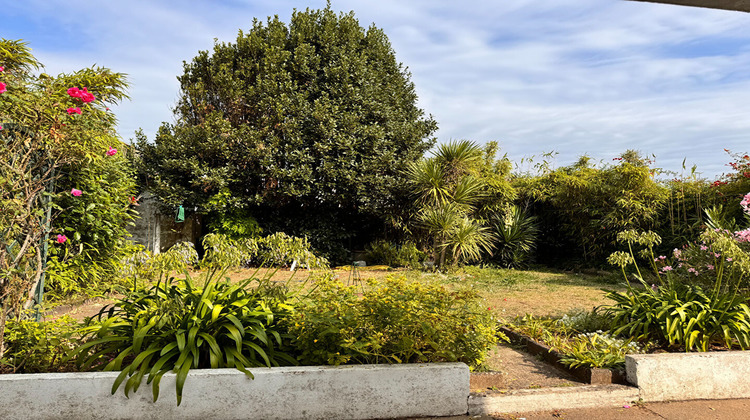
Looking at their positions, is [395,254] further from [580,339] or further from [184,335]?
[184,335]

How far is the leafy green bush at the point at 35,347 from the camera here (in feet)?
9.96

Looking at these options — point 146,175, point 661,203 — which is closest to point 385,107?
point 146,175

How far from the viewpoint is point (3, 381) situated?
2.67 metres

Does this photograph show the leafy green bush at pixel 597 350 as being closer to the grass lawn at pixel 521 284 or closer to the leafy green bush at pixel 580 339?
the leafy green bush at pixel 580 339

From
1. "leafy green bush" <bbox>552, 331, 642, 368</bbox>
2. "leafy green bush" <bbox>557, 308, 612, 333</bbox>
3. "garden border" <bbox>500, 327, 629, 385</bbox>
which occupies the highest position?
"leafy green bush" <bbox>557, 308, 612, 333</bbox>

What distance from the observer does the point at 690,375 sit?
11.0 feet

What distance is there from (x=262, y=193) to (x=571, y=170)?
7739 millimetres

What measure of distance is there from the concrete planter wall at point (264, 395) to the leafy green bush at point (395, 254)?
7.40 metres

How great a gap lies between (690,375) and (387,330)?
7.12 ft

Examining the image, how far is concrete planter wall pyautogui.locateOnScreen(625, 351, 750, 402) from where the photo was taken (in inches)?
129

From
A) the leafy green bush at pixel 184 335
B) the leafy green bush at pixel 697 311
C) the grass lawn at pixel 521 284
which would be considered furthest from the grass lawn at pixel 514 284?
the leafy green bush at pixel 184 335

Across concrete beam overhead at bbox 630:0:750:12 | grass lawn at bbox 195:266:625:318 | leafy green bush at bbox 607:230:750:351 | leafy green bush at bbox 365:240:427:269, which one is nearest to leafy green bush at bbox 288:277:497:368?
leafy green bush at bbox 607:230:750:351

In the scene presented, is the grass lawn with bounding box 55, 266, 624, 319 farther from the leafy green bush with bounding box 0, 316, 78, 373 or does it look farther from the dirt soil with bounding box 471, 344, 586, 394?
the leafy green bush with bounding box 0, 316, 78, 373

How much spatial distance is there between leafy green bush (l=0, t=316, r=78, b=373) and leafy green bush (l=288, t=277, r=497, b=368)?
1491mm
